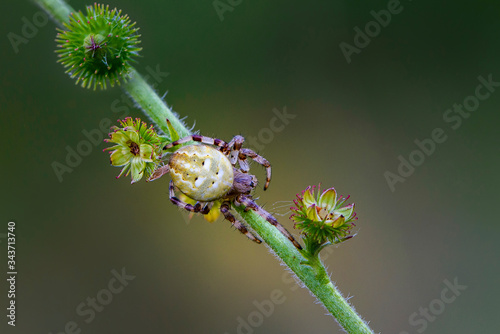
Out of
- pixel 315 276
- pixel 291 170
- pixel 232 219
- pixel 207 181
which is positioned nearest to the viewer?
pixel 315 276

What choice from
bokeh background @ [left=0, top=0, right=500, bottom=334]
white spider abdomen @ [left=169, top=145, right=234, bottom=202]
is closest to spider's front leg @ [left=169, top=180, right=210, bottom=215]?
white spider abdomen @ [left=169, top=145, right=234, bottom=202]

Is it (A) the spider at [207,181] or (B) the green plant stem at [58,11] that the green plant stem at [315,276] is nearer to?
(A) the spider at [207,181]

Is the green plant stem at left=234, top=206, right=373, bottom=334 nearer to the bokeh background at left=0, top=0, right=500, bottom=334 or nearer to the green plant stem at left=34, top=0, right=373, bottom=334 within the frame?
the green plant stem at left=34, top=0, right=373, bottom=334

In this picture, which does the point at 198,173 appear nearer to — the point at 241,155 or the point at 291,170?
the point at 241,155

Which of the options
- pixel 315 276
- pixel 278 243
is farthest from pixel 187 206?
pixel 315 276

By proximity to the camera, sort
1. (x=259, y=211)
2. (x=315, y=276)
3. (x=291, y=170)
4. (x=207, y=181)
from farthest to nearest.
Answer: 1. (x=291, y=170)
2. (x=259, y=211)
3. (x=207, y=181)
4. (x=315, y=276)
